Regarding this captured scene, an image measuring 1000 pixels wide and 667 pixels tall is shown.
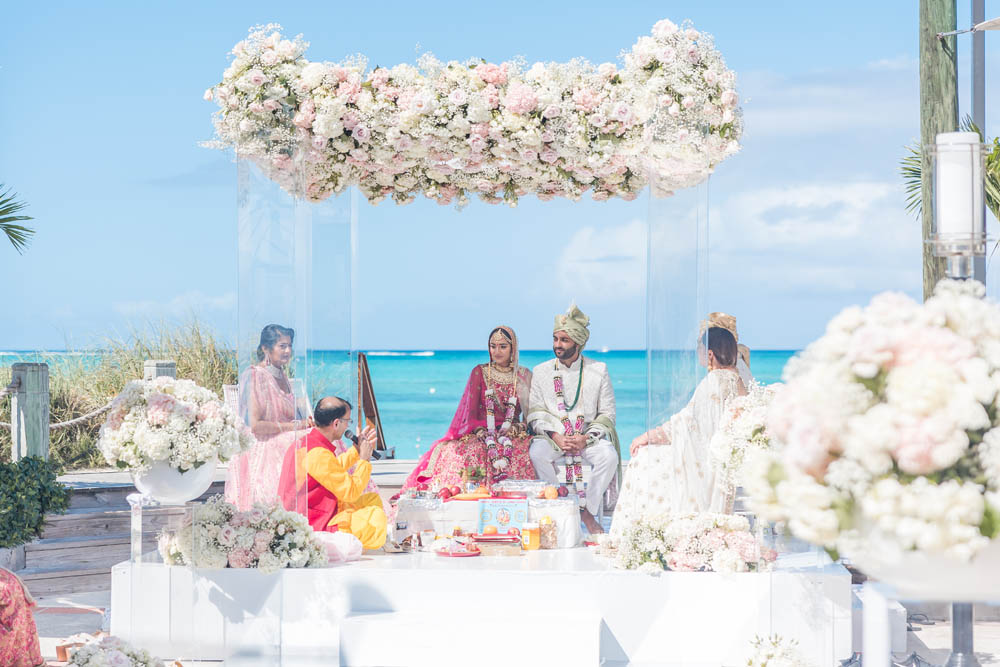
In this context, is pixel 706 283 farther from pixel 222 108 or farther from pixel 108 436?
pixel 108 436

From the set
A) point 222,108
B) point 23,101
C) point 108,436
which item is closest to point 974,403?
point 108,436

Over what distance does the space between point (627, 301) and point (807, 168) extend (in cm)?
669

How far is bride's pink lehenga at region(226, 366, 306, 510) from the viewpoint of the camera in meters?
6.05

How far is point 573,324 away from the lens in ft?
28.5

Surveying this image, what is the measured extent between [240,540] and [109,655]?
114 centimetres

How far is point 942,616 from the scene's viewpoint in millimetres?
7180

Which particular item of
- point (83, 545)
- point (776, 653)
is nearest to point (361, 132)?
point (776, 653)

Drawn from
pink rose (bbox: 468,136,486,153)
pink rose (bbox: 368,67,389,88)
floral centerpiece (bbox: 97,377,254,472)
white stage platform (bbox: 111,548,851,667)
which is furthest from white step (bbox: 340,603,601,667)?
pink rose (bbox: 368,67,389,88)

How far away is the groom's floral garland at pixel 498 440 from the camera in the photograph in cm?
816

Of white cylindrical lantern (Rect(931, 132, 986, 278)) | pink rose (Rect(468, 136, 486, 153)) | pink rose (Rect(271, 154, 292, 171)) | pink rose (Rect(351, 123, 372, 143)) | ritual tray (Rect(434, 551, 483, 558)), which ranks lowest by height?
ritual tray (Rect(434, 551, 483, 558))

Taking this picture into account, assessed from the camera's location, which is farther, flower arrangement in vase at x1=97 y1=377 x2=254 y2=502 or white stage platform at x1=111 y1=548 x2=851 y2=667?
white stage platform at x1=111 y1=548 x2=851 y2=667

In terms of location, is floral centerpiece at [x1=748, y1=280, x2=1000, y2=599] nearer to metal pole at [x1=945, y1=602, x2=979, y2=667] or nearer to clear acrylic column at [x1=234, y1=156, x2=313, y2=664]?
metal pole at [x1=945, y1=602, x2=979, y2=667]

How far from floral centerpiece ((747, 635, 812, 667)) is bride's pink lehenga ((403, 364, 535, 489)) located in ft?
9.35

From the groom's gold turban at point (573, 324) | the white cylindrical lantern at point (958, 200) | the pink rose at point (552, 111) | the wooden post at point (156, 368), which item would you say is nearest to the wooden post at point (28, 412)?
the wooden post at point (156, 368)
